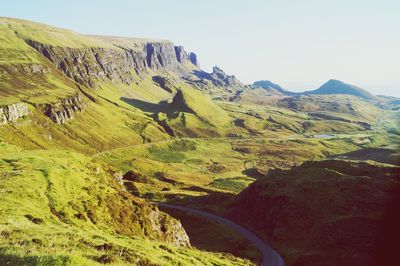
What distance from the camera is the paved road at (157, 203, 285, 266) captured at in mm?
90438

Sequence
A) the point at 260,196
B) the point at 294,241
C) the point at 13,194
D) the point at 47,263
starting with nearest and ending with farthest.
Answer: the point at 47,263 → the point at 13,194 → the point at 294,241 → the point at 260,196

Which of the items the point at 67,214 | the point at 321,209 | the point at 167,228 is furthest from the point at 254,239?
the point at 67,214

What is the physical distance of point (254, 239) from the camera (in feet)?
360

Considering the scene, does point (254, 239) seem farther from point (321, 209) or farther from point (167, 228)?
point (167, 228)

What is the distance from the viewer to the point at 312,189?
408 feet

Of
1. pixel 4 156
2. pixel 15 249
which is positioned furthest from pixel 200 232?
pixel 15 249

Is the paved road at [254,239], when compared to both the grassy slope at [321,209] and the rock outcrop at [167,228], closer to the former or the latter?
the grassy slope at [321,209]

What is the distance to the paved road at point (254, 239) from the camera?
90438mm

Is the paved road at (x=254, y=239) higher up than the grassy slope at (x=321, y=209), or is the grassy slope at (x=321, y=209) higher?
the grassy slope at (x=321, y=209)

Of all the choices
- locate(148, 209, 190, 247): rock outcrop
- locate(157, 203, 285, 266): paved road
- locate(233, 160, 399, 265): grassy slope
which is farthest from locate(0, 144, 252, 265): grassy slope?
locate(233, 160, 399, 265): grassy slope

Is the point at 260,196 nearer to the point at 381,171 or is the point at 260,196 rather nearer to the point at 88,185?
the point at 381,171

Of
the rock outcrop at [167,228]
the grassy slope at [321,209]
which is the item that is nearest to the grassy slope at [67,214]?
the rock outcrop at [167,228]

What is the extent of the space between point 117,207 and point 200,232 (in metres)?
41.6

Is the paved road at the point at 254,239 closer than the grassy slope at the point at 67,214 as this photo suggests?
No
